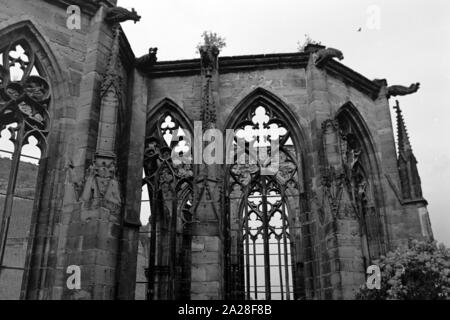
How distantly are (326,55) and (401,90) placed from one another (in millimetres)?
3498

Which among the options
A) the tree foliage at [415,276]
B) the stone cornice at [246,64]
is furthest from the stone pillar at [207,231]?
the tree foliage at [415,276]

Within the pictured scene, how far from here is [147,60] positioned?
1275 centimetres

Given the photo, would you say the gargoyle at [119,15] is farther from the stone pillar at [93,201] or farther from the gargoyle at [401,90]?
the gargoyle at [401,90]

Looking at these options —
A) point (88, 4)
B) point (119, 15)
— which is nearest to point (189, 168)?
point (119, 15)

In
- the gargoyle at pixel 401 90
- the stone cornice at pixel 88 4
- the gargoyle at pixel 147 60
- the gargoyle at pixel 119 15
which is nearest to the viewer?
the stone cornice at pixel 88 4

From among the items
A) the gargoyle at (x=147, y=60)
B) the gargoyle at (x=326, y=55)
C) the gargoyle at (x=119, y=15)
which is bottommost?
the gargoyle at (x=119, y=15)

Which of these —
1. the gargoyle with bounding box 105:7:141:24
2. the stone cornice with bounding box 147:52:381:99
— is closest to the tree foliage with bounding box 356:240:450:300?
the stone cornice with bounding box 147:52:381:99

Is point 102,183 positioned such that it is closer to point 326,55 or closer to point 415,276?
point 415,276

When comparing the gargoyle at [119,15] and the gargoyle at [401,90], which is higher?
the gargoyle at [401,90]

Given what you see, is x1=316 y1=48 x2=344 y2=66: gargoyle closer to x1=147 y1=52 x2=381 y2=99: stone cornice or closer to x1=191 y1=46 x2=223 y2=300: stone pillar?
x1=147 y1=52 x2=381 y2=99: stone cornice

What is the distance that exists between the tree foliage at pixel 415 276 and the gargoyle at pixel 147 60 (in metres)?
7.54

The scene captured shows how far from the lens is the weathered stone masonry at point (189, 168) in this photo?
8.53 meters

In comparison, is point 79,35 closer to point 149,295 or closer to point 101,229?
point 101,229
